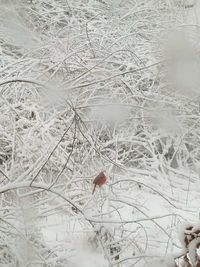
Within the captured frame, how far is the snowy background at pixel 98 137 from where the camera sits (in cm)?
203

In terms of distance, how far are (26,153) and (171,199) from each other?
0.87m

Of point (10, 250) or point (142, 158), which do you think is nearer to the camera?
point (10, 250)

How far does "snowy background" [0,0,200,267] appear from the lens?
2.03 metres

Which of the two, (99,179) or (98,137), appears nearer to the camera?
(99,179)

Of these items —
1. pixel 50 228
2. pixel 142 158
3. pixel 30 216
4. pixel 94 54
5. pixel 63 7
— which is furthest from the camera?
pixel 63 7

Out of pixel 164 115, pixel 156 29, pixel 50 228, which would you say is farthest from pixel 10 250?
pixel 156 29

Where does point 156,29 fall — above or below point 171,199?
above

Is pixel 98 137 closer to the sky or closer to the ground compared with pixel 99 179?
closer to the ground

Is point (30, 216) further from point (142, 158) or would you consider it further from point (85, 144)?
point (142, 158)

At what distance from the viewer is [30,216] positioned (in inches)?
83.0

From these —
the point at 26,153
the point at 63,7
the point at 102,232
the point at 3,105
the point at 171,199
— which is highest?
the point at 63,7

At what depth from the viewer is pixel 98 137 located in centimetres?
316

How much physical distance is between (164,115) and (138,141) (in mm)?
1214

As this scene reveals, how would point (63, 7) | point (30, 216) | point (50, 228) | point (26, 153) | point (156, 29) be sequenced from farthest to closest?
point (63, 7)
point (156, 29)
point (26, 153)
point (50, 228)
point (30, 216)
